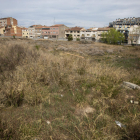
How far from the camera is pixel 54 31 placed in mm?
62375

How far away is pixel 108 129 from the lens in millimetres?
2836

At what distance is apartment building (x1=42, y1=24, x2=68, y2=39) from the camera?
62.1 m

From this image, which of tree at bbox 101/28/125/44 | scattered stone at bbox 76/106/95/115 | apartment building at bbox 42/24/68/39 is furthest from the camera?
apartment building at bbox 42/24/68/39

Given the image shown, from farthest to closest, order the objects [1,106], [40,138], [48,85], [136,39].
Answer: [136,39]
[48,85]
[1,106]
[40,138]

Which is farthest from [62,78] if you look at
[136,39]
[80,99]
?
[136,39]

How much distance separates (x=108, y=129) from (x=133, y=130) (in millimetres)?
528

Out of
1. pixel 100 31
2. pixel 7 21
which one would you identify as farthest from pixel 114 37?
pixel 7 21

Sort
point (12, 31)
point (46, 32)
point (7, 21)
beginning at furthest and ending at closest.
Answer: point (7, 21) → point (46, 32) → point (12, 31)

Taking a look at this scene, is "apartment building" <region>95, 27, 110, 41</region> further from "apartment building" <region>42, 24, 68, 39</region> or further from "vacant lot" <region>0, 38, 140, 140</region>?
"vacant lot" <region>0, 38, 140, 140</region>

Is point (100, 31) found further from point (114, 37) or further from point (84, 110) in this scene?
point (84, 110)

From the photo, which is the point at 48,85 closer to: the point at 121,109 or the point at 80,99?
the point at 80,99

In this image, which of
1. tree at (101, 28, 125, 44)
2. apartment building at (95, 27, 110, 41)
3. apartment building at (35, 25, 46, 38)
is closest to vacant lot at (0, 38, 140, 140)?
tree at (101, 28, 125, 44)

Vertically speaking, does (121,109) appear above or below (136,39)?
below

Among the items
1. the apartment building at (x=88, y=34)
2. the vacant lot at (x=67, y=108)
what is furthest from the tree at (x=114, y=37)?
the vacant lot at (x=67, y=108)
